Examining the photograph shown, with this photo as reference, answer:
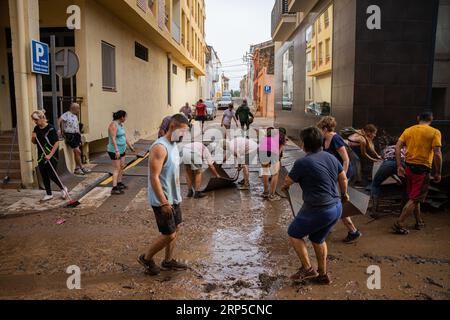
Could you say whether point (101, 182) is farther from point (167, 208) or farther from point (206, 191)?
point (167, 208)

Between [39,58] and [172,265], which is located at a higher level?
[39,58]

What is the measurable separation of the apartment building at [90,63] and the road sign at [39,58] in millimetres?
95

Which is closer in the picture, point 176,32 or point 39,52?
point 39,52

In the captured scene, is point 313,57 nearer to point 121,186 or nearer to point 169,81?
point 121,186

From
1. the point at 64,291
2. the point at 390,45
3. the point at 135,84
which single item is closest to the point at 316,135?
the point at 64,291

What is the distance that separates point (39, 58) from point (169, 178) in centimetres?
571

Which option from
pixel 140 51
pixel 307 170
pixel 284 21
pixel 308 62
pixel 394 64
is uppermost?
pixel 284 21

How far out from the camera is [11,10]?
8.25 metres

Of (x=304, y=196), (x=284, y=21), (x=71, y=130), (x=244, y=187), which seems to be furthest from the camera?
(x=284, y=21)

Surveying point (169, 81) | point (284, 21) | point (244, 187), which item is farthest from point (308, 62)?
point (169, 81)

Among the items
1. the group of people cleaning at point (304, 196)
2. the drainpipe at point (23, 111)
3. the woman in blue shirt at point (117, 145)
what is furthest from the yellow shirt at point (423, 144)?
the drainpipe at point (23, 111)

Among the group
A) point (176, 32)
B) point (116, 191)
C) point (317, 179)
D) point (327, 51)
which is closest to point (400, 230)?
point (317, 179)

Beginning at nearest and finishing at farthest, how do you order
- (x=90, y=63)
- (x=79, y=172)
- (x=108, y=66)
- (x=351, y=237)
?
(x=351, y=237) < (x=79, y=172) < (x=90, y=63) < (x=108, y=66)

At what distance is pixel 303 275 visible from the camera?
446 centimetres
